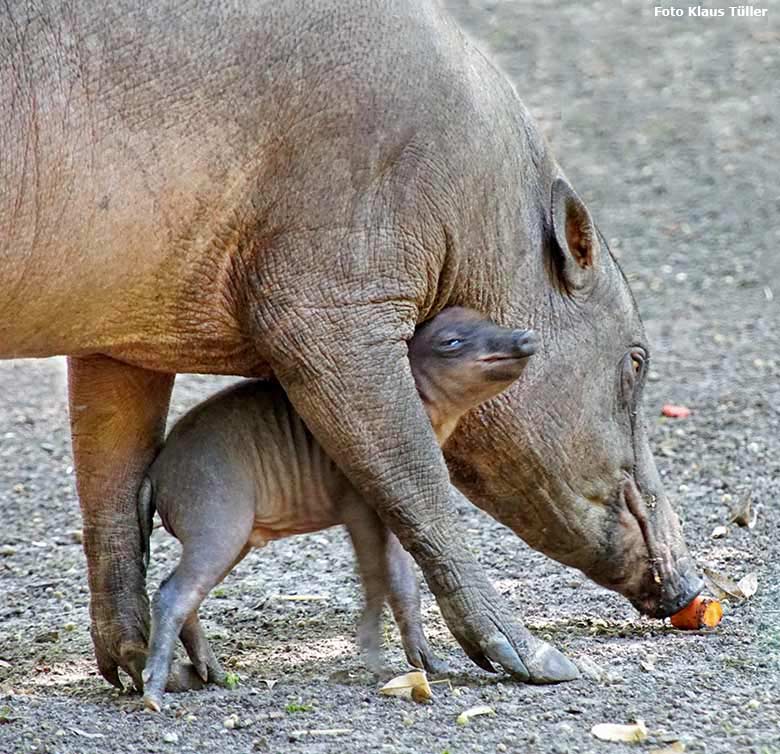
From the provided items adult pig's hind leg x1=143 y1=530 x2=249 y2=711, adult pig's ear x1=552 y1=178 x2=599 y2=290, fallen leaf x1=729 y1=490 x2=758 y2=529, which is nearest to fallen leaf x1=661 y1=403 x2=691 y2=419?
fallen leaf x1=729 y1=490 x2=758 y2=529

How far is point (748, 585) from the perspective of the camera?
246 inches

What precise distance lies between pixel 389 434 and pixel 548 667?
34.9 inches

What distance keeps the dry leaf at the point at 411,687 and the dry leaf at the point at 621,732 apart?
1.95 ft

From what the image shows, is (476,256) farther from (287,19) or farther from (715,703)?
(715,703)

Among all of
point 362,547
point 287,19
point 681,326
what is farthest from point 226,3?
point 681,326

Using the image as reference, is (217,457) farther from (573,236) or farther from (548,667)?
(573,236)

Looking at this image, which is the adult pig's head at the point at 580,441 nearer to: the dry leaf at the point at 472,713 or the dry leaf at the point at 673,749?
the dry leaf at the point at 472,713

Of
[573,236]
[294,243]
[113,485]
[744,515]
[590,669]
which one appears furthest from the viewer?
[744,515]

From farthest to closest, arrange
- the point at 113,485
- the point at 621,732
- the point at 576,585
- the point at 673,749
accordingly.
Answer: the point at 576,585, the point at 113,485, the point at 621,732, the point at 673,749

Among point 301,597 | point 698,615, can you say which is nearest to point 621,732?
point 698,615

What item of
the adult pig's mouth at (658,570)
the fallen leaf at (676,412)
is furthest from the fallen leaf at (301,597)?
the fallen leaf at (676,412)

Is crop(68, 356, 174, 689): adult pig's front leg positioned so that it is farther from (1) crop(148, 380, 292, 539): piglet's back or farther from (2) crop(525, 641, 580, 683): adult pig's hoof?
(2) crop(525, 641, 580, 683): adult pig's hoof

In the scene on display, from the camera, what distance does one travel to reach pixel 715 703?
4797 millimetres

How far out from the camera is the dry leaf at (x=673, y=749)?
4.36 meters
